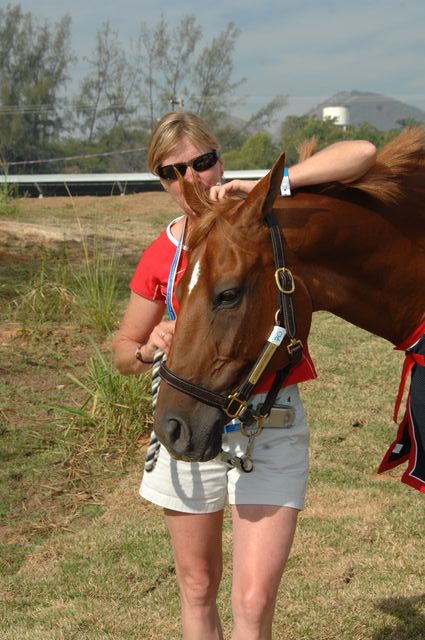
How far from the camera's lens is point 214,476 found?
274cm

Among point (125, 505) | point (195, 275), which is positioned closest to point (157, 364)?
point (195, 275)

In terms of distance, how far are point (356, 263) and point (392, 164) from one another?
0.35 metres

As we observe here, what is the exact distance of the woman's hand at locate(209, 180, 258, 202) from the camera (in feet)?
8.34

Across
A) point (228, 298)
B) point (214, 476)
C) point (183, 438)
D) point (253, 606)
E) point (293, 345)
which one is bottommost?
point (253, 606)

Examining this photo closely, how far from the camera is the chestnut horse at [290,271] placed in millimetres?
2332

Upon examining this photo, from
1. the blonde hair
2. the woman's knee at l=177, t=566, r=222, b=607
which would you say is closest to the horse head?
the woman's knee at l=177, t=566, r=222, b=607

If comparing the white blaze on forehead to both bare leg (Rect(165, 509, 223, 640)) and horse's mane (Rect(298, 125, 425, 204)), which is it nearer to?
horse's mane (Rect(298, 125, 425, 204))

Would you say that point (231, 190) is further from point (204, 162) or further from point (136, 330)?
point (136, 330)

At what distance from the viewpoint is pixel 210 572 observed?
278cm

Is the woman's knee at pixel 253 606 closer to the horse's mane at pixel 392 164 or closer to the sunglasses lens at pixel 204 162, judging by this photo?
the horse's mane at pixel 392 164

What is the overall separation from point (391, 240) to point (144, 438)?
3963 mm

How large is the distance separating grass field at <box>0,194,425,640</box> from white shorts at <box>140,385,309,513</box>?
141cm

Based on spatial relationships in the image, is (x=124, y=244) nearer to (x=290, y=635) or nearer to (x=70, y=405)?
(x=70, y=405)

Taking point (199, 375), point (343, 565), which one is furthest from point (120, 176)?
point (199, 375)
